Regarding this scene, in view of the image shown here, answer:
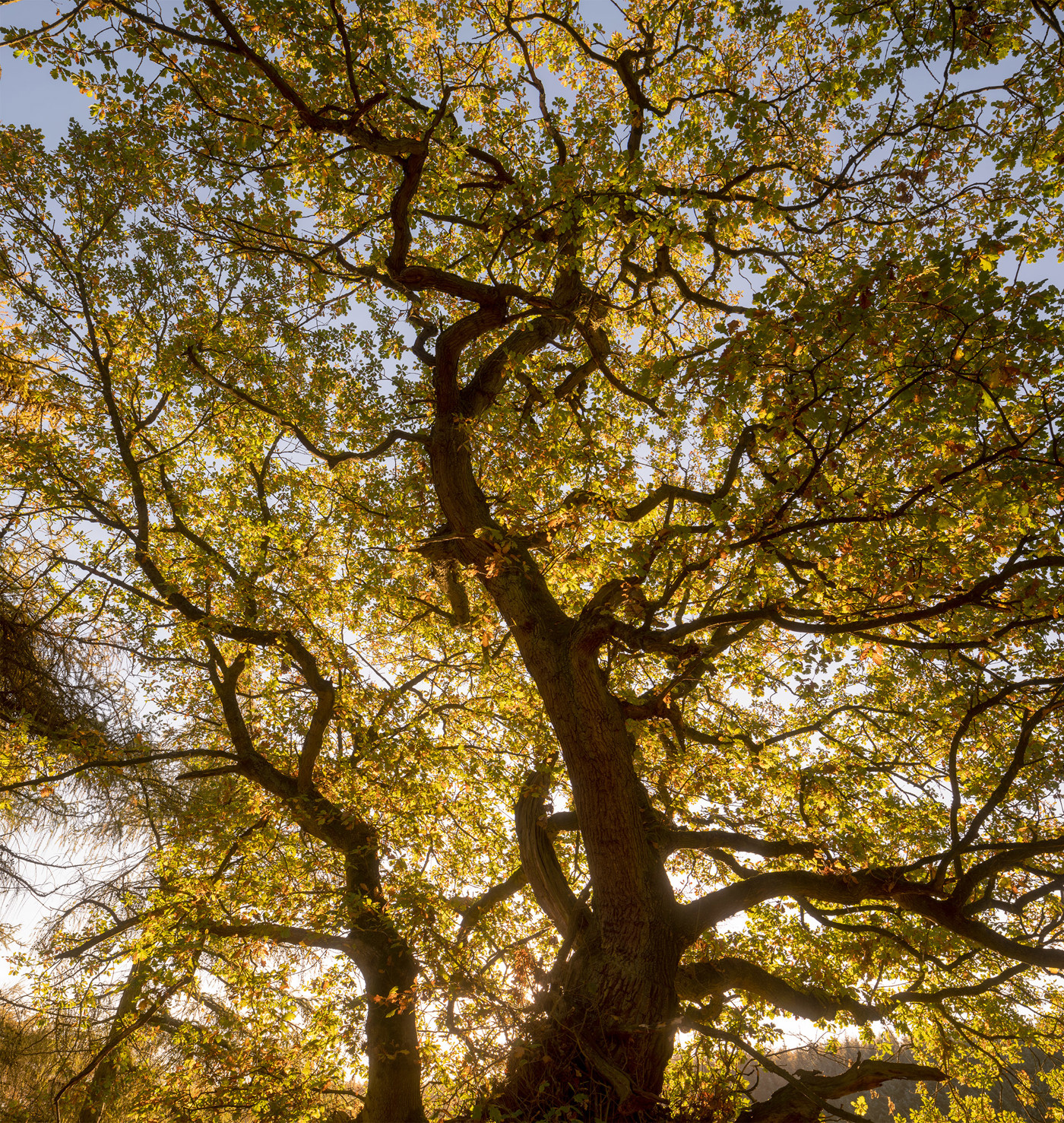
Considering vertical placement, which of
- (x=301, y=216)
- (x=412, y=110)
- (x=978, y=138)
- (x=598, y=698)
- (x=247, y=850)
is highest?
(x=412, y=110)

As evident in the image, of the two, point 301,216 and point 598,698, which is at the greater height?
point 301,216

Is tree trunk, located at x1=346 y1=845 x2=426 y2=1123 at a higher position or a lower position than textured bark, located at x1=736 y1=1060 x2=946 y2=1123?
higher

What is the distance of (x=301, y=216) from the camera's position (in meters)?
7.77

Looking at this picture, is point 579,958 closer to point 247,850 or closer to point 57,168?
point 247,850

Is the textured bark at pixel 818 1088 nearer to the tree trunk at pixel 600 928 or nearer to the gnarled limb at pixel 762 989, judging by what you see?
the tree trunk at pixel 600 928

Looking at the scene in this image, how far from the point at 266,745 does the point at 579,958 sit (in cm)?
575

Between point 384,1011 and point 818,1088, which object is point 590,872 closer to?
point 818,1088

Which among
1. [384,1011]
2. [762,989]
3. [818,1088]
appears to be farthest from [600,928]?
[384,1011]

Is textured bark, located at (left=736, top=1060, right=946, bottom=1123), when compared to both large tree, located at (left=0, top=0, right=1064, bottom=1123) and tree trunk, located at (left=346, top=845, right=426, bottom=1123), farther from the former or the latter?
tree trunk, located at (left=346, top=845, right=426, bottom=1123)

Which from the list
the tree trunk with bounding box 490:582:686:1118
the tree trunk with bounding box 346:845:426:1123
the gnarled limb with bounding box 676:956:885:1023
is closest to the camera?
the tree trunk with bounding box 490:582:686:1118

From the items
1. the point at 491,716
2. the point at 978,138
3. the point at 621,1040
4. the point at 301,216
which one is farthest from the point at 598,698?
the point at 301,216

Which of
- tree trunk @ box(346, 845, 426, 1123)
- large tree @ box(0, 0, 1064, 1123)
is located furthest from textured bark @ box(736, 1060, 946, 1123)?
tree trunk @ box(346, 845, 426, 1123)

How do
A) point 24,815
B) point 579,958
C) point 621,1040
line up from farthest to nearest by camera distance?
1. point 24,815
2. point 579,958
3. point 621,1040

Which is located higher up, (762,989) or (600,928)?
(600,928)
